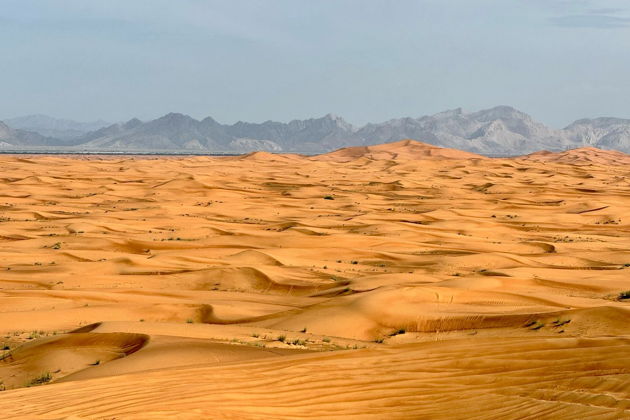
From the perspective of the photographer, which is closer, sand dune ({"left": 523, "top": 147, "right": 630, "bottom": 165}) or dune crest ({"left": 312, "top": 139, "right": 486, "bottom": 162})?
dune crest ({"left": 312, "top": 139, "right": 486, "bottom": 162})

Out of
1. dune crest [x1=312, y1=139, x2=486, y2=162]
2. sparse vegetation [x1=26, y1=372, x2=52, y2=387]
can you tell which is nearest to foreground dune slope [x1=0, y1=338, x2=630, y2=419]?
sparse vegetation [x1=26, y1=372, x2=52, y2=387]

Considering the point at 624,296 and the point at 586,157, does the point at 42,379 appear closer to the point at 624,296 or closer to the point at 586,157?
the point at 624,296

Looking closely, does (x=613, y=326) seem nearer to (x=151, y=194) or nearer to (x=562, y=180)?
(x=151, y=194)

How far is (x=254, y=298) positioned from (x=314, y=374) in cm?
854

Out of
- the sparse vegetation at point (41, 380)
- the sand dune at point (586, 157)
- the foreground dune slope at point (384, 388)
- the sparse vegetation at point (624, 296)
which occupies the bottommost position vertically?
the sand dune at point (586, 157)

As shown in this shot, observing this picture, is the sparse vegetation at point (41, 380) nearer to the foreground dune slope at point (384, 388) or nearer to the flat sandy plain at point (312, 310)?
the flat sandy plain at point (312, 310)

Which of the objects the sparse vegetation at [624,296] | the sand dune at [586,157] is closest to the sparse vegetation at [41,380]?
the sparse vegetation at [624,296]

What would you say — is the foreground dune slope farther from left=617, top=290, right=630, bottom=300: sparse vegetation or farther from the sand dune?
the sand dune

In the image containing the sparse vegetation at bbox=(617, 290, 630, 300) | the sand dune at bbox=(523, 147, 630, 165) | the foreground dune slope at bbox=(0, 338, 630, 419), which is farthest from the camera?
the sand dune at bbox=(523, 147, 630, 165)

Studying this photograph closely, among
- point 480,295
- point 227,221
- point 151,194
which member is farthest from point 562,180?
point 480,295

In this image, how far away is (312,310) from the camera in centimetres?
1412

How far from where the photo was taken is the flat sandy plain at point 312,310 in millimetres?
7398

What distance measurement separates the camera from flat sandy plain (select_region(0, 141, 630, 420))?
740 cm

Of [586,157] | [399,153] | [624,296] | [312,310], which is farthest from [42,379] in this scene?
[586,157]
